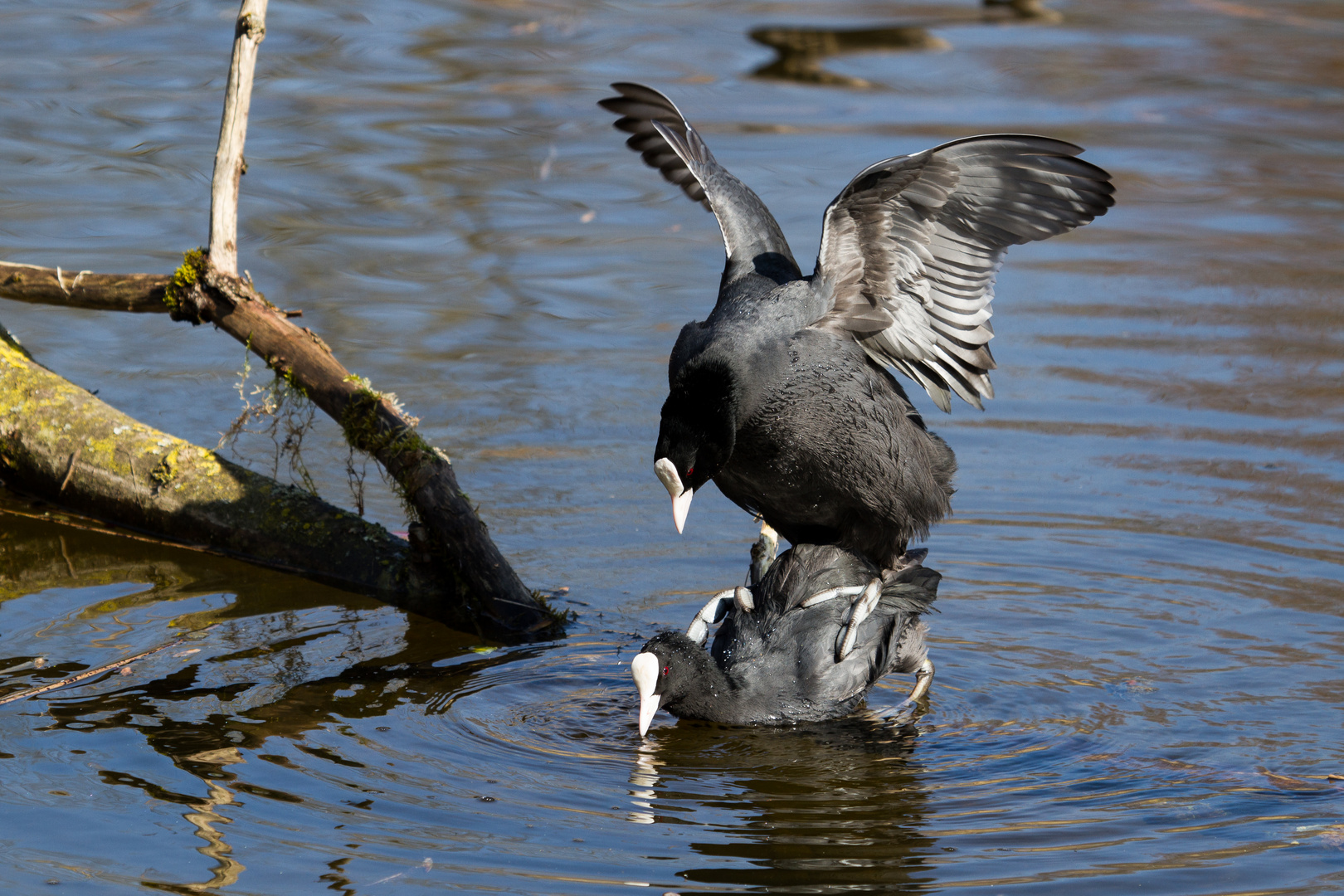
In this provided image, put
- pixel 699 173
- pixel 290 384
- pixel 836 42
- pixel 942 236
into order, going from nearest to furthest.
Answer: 1. pixel 942 236
2. pixel 699 173
3. pixel 290 384
4. pixel 836 42

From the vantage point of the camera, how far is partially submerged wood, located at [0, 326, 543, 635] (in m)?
5.98

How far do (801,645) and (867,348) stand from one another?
3.33 feet

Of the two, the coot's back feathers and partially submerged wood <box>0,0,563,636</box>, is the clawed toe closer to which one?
the coot's back feathers

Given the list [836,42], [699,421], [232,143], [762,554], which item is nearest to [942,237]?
[699,421]

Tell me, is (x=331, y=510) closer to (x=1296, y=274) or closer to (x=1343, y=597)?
(x=1343, y=597)

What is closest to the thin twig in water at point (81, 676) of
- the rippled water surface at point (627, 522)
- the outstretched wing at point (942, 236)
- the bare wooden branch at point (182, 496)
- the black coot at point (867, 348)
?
the rippled water surface at point (627, 522)

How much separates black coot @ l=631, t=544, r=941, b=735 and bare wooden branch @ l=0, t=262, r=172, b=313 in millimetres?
2637

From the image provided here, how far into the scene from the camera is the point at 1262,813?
4.28 m

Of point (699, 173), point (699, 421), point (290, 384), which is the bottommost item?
point (290, 384)

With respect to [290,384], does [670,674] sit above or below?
below

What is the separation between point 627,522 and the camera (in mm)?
6641

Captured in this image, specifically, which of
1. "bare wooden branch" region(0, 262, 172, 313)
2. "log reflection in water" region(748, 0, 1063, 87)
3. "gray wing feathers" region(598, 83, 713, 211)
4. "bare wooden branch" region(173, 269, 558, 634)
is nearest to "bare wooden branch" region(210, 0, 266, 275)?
"bare wooden branch" region(173, 269, 558, 634)

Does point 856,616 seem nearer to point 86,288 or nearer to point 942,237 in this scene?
point 942,237

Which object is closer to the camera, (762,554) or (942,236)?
(942,236)
